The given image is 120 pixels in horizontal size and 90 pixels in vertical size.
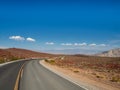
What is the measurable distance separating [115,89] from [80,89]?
245 cm

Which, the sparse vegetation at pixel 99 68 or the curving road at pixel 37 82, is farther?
the sparse vegetation at pixel 99 68

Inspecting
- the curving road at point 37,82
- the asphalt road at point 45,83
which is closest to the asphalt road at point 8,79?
the curving road at point 37,82

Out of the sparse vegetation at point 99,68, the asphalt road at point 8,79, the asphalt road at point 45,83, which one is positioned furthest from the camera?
the sparse vegetation at point 99,68

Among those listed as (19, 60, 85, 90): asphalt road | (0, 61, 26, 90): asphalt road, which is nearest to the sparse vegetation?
(19, 60, 85, 90): asphalt road

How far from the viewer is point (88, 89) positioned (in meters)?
11.9

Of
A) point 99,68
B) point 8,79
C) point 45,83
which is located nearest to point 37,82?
point 45,83

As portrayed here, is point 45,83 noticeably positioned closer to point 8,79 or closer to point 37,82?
point 37,82

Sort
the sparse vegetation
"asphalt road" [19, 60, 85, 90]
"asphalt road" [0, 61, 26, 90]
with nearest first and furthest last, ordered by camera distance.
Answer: "asphalt road" [19, 60, 85, 90] < "asphalt road" [0, 61, 26, 90] < the sparse vegetation

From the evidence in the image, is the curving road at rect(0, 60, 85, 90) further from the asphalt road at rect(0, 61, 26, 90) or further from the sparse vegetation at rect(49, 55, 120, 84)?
the sparse vegetation at rect(49, 55, 120, 84)

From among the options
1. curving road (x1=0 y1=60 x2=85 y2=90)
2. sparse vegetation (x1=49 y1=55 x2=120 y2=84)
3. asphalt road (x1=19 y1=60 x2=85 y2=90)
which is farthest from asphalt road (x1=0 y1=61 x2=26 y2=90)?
sparse vegetation (x1=49 y1=55 x2=120 y2=84)

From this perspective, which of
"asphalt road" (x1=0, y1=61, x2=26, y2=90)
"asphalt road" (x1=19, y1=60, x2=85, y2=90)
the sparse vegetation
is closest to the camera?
"asphalt road" (x1=19, y1=60, x2=85, y2=90)

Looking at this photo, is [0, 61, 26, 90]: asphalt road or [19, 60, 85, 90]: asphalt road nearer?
[19, 60, 85, 90]: asphalt road

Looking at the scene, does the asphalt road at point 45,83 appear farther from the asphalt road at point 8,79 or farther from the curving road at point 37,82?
the asphalt road at point 8,79

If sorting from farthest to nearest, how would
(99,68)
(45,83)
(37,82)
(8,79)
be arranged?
(99,68)
(8,79)
(37,82)
(45,83)
